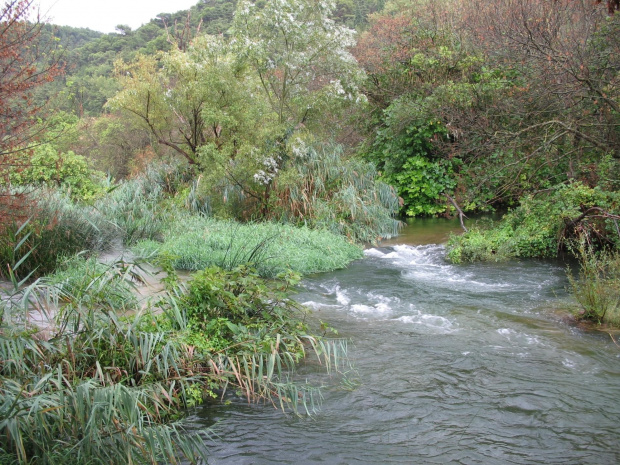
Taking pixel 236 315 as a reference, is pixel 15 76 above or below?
above

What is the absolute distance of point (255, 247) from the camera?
26.0ft

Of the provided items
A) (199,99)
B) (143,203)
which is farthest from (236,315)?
(199,99)

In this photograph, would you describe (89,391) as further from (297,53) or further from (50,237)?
(297,53)

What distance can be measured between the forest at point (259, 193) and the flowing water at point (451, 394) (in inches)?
13.4

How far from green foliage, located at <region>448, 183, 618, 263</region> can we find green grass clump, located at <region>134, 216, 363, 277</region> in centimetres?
235

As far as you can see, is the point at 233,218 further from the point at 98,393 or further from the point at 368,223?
the point at 98,393

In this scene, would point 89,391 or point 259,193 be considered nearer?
point 89,391

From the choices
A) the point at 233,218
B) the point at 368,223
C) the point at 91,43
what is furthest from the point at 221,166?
the point at 91,43

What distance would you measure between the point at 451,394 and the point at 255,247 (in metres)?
4.13

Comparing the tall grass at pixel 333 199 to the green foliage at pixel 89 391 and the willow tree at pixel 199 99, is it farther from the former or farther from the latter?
the green foliage at pixel 89 391

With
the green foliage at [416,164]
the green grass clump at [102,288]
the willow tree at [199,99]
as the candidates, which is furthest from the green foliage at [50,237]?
the green foliage at [416,164]

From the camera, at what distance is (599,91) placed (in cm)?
935

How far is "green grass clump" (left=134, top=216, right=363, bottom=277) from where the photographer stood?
8531 millimetres

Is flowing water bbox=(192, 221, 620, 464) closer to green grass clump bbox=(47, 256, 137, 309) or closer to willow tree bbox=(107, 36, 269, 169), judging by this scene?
green grass clump bbox=(47, 256, 137, 309)
